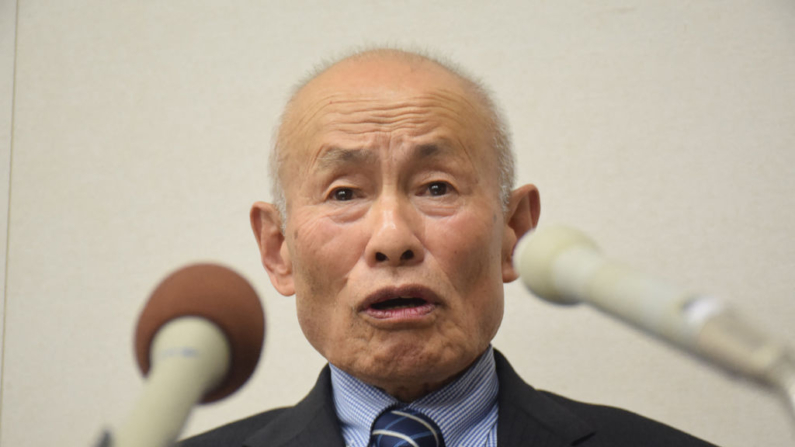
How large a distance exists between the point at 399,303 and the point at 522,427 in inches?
14.3

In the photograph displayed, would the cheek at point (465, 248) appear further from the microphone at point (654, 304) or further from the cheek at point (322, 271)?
the microphone at point (654, 304)

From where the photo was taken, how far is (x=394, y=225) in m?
Answer: 1.38

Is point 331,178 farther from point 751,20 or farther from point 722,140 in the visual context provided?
point 751,20

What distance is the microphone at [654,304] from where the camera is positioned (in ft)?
2.11

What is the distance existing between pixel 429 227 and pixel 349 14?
1.14 meters

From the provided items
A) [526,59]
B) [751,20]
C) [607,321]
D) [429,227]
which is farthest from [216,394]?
[751,20]

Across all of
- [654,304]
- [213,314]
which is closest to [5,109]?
[213,314]

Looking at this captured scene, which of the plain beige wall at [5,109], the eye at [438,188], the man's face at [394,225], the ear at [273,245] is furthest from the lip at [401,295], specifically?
the plain beige wall at [5,109]

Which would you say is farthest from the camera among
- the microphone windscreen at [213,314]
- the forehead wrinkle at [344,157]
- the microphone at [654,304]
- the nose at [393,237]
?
the forehead wrinkle at [344,157]

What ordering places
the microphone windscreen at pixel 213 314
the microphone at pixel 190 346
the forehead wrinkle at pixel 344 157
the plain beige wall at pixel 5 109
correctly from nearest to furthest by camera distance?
the microphone at pixel 190 346, the microphone windscreen at pixel 213 314, the forehead wrinkle at pixel 344 157, the plain beige wall at pixel 5 109

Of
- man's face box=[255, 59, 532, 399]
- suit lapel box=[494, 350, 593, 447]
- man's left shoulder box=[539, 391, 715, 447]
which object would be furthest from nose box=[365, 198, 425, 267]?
man's left shoulder box=[539, 391, 715, 447]

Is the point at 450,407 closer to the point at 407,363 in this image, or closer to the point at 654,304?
the point at 407,363

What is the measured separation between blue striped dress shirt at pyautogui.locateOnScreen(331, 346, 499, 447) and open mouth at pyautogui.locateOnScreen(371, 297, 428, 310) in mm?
227

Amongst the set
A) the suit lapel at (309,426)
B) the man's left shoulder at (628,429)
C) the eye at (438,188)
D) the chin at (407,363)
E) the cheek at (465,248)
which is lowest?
the man's left shoulder at (628,429)
